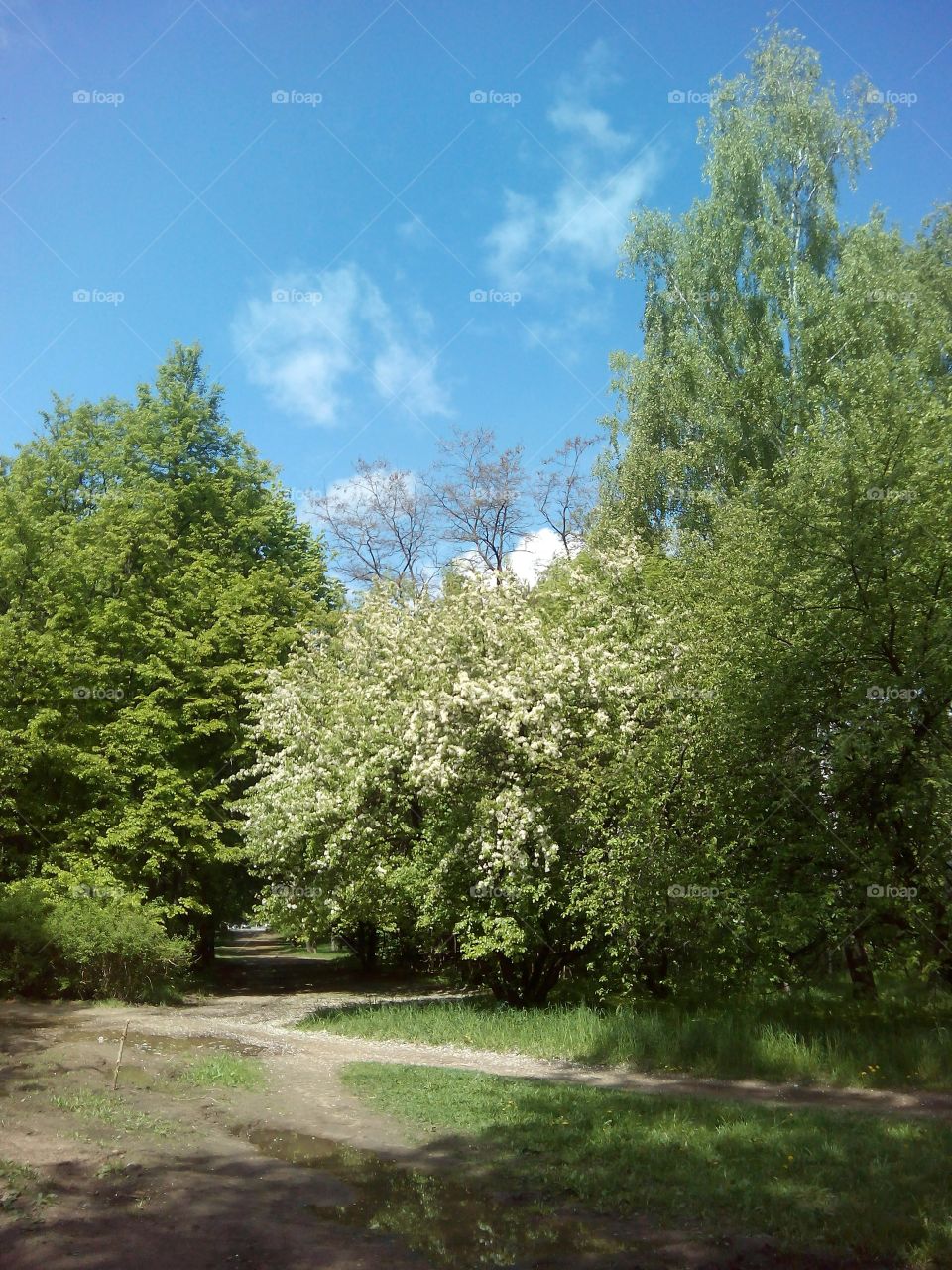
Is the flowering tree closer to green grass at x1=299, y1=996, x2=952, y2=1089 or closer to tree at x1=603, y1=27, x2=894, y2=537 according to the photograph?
green grass at x1=299, y1=996, x2=952, y2=1089

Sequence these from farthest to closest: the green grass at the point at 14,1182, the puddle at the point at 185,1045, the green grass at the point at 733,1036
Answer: the puddle at the point at 185,1045
the green grass at the point at 733,1036
the green grass at the point at 14,1182

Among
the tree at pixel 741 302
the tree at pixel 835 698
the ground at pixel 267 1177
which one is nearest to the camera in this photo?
the ground at pixel 267 1177

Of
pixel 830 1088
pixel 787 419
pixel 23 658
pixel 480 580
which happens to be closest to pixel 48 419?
pixel 23 658

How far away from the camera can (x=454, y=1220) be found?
7043 millimetres

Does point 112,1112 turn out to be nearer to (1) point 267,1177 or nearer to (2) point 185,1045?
(1) point 267,1177

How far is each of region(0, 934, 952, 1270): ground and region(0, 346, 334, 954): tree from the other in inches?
418

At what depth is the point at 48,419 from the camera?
113 feet

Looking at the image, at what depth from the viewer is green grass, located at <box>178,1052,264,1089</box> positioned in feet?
40.2

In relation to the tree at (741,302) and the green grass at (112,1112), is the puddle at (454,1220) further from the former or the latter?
the tree at (741,302)

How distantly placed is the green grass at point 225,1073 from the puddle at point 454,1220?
12.7 ft

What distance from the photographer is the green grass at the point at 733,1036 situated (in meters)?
12.4

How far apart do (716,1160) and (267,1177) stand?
359 centimetres

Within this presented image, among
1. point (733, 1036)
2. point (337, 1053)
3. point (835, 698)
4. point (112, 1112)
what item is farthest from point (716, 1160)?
point (337, 1053)

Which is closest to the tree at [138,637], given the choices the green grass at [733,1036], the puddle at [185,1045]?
the puddle at [185,1045]
